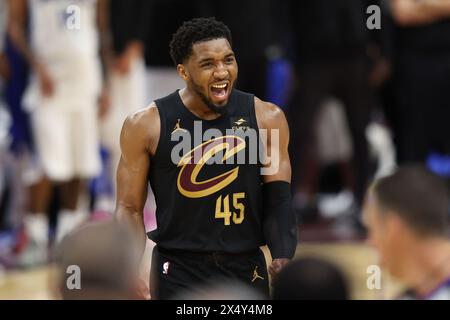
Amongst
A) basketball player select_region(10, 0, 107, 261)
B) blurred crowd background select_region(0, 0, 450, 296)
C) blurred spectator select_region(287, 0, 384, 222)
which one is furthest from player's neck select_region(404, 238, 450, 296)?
blurred spectator select_region(287, 0, 384, 222)

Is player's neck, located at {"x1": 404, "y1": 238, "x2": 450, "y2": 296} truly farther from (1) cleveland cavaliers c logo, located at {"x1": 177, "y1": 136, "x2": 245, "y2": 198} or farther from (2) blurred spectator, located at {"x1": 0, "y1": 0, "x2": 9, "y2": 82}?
(2) blurred spectator, located at {"x1": 0, "y1": 0, "x2": 9, "y2": 82}

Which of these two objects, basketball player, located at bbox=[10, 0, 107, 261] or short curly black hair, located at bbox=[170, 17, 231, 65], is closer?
short curly black hair, located at bbox=[170, 17, 231, 65]

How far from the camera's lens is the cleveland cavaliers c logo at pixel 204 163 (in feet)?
12.8

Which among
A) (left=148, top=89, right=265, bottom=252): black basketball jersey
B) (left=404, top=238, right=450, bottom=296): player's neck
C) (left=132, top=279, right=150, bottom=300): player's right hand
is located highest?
(left=148, top=89, right=265, bottom=252): black basketball jersey

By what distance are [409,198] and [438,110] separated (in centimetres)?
451

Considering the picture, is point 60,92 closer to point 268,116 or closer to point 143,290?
point 268,116

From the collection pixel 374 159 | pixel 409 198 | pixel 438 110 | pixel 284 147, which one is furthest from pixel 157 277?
pixel 374 159

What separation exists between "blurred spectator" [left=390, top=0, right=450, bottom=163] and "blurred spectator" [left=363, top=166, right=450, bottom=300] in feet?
14.1

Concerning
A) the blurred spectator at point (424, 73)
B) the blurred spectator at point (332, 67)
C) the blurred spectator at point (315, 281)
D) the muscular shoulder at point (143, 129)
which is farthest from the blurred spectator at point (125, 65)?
the blurred spectator at point (315, 281)

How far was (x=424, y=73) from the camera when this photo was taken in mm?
7699

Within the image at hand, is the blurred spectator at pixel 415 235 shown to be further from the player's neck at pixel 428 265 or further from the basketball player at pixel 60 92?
the basketball player at pixel 60 92

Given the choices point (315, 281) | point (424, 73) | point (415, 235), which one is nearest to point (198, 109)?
point (415, 235)

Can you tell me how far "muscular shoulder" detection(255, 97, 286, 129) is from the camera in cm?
398
